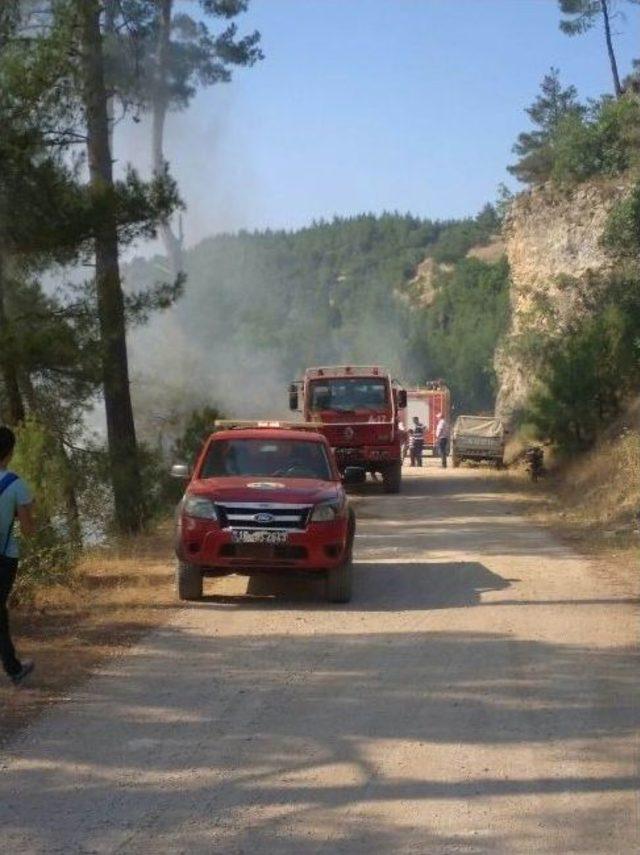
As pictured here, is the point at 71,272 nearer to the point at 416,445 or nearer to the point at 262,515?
the point at 262,515

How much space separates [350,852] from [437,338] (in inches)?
4316

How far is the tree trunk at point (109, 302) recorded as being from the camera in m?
21.1

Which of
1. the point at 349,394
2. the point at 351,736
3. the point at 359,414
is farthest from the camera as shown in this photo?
the point at 349,394

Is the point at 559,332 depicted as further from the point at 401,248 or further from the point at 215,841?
the point at 401,248

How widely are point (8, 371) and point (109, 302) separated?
3808 mm

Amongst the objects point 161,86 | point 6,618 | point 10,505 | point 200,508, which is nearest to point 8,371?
point 200,508

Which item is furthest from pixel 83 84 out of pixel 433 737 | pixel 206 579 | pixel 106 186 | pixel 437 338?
pixel 437 338

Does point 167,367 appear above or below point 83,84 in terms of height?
below

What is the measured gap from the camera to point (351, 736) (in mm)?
7742

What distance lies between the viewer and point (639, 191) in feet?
110

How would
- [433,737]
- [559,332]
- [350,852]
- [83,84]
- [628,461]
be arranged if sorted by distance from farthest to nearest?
[559,332], [628,461], [83,84], [433,737], [350,852]

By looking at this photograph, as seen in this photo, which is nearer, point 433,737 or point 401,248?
point 433,737

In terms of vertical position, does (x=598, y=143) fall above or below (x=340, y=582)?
above

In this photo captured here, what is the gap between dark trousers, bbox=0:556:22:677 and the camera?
8906 mm
